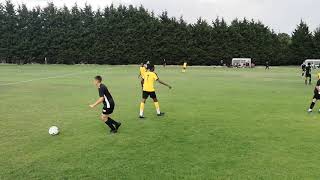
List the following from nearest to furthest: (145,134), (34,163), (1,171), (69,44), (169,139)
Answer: (1,171) < (34,163) < (169,139) < (145,134) < (69,44)

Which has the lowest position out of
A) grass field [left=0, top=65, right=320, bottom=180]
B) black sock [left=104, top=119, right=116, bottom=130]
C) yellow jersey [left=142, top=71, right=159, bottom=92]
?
grass field [left=0, top=65, right=320, bottom=180]

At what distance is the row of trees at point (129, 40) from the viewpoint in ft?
284

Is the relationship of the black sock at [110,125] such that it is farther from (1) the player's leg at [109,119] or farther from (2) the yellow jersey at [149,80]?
(2) the yellow jersey at [149,80]

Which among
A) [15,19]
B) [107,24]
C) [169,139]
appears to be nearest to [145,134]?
[169,139]

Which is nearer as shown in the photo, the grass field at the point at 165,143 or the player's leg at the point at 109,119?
the grass field at the point at 165,143

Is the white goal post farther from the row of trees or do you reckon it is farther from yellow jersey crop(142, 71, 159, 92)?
yellow jersey crop(142, 71, 159, 92)

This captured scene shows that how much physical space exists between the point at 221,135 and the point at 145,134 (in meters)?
2.21

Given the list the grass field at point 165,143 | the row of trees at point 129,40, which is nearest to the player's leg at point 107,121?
the grass field at point 165,143

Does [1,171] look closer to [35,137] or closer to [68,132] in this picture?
[35,137]

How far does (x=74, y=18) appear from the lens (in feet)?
293

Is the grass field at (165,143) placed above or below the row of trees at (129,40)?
below

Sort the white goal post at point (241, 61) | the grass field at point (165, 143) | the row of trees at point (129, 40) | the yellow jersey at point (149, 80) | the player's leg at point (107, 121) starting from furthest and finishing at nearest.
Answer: the row of trees at point (129, 40)
the white goal post at point (241, 61)
the yellow jersey at point (149, 80)
the player's leg at point (107, 121)
the grass field at point (165, 143)

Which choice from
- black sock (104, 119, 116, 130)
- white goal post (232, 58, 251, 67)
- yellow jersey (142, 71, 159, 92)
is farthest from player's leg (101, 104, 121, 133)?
white goal post (232, 58, 251, 67)

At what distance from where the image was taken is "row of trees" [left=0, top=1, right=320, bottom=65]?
86.6 metres
